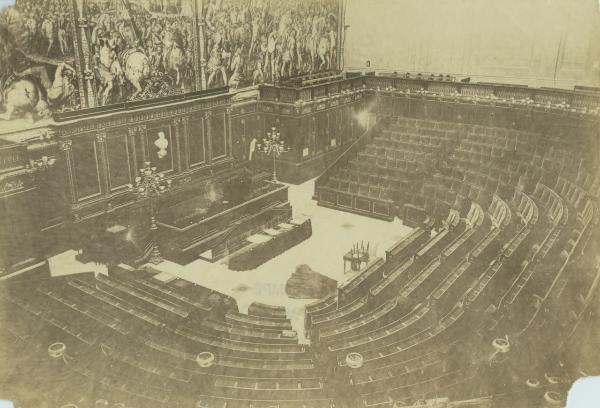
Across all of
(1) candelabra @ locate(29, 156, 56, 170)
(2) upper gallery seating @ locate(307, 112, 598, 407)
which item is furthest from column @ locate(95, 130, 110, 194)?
(2) upper gallery seating @ locate(307, 112, 598, 407)

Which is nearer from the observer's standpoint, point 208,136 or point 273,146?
point 208,136

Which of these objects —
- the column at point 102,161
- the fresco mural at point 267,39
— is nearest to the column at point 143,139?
the column at point 102,161

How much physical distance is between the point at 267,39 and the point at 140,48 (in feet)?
18.6

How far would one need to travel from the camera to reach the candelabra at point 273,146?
62.3 feet

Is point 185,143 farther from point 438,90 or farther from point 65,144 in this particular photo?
point 438,90

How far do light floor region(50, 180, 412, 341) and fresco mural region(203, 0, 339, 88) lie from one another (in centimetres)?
566

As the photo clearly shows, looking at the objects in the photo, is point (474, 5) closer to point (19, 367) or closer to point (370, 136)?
point (370, 136)

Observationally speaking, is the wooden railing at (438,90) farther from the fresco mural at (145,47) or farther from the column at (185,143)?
the column at (185,143)

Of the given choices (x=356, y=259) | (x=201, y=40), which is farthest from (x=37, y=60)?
(x=356, y=259)

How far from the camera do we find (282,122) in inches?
761

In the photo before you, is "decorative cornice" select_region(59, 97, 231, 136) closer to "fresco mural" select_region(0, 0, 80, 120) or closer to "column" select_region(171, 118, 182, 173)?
"column" select_region(171, 118, 182, 173)

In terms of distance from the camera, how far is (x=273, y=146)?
18.9 m

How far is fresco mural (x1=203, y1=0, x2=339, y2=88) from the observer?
16953 millimetres

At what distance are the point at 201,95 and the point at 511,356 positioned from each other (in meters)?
12.9
